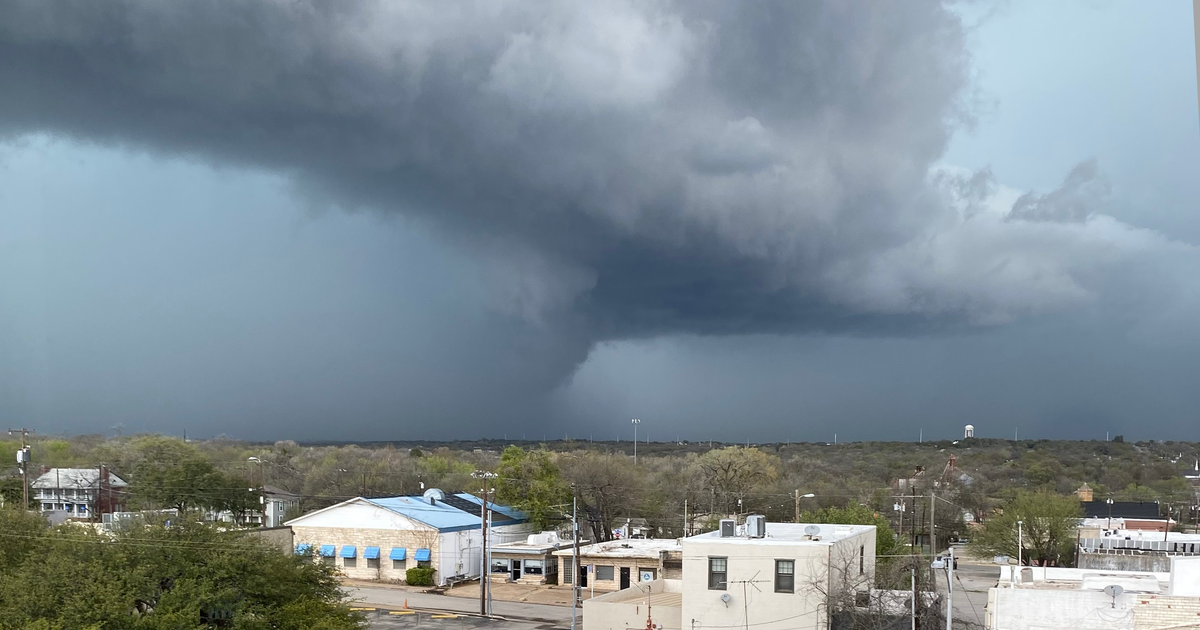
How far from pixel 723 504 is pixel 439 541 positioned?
2845 cm

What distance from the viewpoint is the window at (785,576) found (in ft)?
115

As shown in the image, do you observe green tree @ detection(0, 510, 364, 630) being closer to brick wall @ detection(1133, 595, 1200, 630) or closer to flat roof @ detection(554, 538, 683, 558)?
brick wall @ detection(1133, 595, 1200, 630)

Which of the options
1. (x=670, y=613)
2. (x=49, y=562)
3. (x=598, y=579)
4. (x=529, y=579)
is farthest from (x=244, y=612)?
(x=529, y=579)

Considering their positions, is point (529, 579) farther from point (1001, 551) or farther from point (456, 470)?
point (456, 470)

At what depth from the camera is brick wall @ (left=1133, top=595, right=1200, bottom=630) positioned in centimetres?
2269

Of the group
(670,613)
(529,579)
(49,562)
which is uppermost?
(49,562)

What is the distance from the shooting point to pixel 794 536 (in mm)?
42781

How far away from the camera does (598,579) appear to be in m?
55.9

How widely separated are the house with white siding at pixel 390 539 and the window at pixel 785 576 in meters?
31.0

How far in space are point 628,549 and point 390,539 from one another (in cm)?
1605

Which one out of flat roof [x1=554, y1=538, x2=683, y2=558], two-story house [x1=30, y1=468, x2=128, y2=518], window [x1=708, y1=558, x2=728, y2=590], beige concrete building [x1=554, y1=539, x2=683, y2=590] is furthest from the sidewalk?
two-story house [x1=30, y1=468, x2=128, y2=518]

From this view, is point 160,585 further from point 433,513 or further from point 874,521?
point 874,521

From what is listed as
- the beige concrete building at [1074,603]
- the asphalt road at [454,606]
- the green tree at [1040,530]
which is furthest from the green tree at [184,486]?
the beige concrete building at [1074,603]

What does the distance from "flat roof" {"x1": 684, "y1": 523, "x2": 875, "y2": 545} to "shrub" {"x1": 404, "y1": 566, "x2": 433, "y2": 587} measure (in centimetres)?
2379
